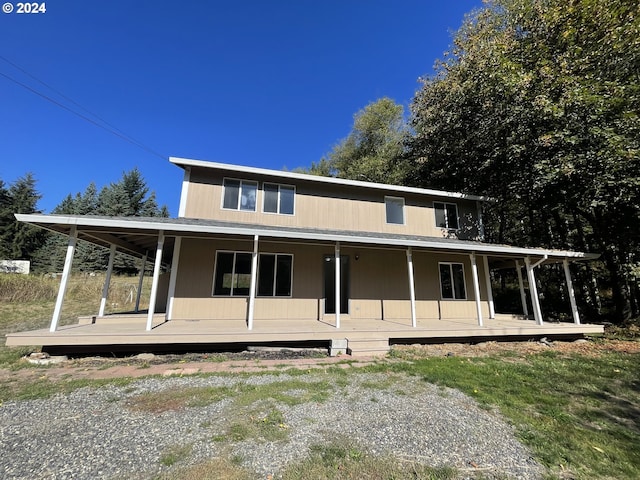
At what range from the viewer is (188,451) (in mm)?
2736

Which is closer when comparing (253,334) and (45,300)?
(253,334)

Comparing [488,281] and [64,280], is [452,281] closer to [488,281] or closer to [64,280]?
[488,281]

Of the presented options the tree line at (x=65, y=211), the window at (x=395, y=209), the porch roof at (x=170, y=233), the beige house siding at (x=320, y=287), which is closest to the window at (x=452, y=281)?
the beige house siding at (x=320, y=287)

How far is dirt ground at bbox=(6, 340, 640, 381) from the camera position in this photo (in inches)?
201

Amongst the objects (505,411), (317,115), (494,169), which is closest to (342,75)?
(317,115)

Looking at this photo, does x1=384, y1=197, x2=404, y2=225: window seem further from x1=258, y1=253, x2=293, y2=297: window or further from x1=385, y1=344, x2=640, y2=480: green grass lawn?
x1=385, y1=344, x2=640, y2=480: green grass lawn

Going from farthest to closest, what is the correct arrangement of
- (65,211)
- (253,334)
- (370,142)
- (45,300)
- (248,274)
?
(65,211), (370,142), (45,300), (248,274), (253,334)

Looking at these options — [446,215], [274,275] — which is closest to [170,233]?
[274,275]

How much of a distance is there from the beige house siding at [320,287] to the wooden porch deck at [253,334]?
498mm

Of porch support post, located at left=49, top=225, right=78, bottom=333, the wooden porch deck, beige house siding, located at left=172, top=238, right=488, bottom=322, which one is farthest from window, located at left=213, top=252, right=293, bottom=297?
porch support post, located at left=49, top=225, right=78, bottom=333

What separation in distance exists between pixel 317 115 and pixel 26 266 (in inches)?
1095

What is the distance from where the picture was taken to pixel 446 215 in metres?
11.5

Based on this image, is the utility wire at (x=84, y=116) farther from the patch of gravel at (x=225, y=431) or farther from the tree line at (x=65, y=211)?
the tree line at (x=65, y=211)

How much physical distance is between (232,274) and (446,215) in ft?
27.7
